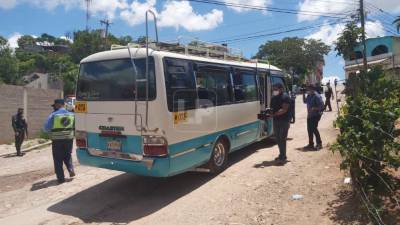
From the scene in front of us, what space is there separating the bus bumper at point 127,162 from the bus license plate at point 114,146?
0.31 feet

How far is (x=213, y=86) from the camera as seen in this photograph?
809cm

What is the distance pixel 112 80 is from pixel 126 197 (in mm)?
2082

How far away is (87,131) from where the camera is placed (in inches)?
287

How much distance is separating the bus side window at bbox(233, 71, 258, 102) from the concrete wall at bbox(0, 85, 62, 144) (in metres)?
11.9

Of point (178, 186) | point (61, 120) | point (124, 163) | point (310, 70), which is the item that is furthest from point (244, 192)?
point (310, 70)

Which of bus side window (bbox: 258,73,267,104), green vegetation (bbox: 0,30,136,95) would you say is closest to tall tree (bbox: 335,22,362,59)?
bus side window (bbox: 258,73,267,104)

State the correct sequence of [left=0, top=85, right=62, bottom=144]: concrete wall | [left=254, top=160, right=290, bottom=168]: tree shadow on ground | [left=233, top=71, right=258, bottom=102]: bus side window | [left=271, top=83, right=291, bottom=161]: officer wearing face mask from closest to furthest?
1. [left=254, top=160, right=290, bottom=168]: tree shadow on ground
2. [left=271, top=83, right=291, bottom=161]: officer wearing face mask
3. [left=233, top=71, right=258, bottom=102]: bus side window
4. [left=0, top=85, right=62, bottom=144]: concrete wall

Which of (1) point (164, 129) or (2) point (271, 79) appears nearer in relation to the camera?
(1) point (164, 129)

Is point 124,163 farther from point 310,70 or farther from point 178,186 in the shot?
point 310,70

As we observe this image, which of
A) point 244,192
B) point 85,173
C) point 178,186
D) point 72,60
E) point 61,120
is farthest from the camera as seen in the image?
point 72,60

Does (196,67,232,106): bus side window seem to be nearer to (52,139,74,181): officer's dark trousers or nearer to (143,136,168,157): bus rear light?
(143,136,168,157): bus rear light

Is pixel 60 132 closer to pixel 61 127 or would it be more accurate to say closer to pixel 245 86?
pixel 61 127

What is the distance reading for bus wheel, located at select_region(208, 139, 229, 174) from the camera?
8070 mm

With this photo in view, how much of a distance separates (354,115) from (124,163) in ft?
12.0
